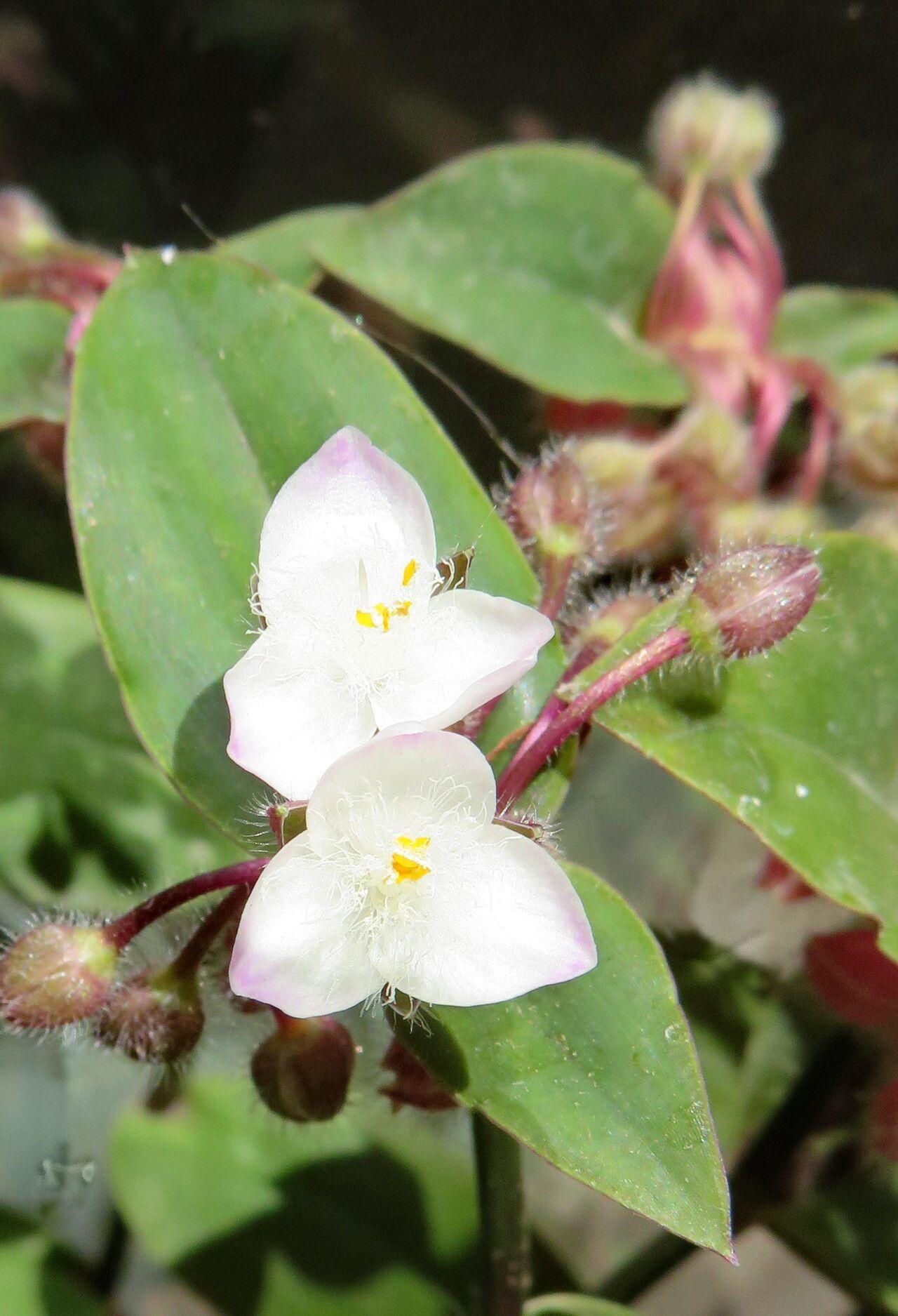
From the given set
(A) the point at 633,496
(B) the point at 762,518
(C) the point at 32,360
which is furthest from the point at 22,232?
(B) the point at 762,518

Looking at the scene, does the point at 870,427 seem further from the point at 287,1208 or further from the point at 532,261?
the point at 287,1208

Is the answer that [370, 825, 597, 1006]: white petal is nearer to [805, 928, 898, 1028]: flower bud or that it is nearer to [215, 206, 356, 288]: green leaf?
[805, 928, 898, 1028]: flower bud

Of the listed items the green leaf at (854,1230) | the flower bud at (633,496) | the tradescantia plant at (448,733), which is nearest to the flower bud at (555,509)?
the tradescantia plant at (448,733)

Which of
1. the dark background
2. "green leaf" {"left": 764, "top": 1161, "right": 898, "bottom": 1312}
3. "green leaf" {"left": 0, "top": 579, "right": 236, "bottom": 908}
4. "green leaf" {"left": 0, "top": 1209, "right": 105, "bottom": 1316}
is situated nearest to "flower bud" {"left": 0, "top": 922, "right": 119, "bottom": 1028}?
"green leaf" {"left": 0, "top": 579, "right": 236, "bottom": 908}

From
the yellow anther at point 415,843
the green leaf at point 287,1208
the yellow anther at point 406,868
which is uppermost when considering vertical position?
the yellow anther at point 415,843

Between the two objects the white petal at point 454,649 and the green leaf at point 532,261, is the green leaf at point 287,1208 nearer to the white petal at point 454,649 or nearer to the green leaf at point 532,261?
the white petal at point 454,649
